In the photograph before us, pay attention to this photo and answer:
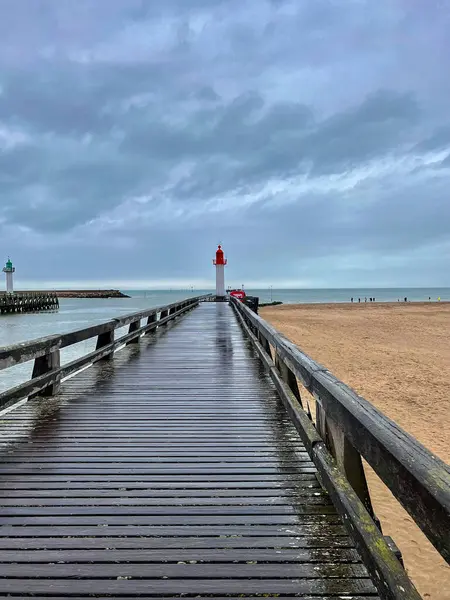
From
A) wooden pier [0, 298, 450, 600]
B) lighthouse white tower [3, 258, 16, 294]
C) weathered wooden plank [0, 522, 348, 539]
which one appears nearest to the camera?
wooden pier [0, 298, 450, 600]

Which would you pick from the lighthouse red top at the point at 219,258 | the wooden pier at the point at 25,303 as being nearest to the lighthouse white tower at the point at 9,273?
the wooden pier at the point at 25,303

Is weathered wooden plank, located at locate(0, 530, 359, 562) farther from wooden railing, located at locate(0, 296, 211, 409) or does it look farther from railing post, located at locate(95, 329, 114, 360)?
railing post, located at locate(95, 329, 114, 360)

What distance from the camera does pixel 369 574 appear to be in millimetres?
2018

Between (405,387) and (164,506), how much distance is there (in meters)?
10.3

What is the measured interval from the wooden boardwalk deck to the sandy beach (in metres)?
1.74

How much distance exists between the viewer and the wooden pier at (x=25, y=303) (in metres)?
54.4

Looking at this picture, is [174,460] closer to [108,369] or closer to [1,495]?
[1,495]

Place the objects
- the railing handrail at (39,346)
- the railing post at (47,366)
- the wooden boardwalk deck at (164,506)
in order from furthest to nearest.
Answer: the railing post at (47,366) → the railing handrail at (39,346) → the wooden boardwalk deck at (164,506)

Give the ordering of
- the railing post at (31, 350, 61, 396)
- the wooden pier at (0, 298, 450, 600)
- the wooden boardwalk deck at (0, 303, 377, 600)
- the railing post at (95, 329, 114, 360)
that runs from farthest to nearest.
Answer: the railing post at (95, 329, 114, 360)
the railing post at (31, 350, 61, 396)
the wooden boardwalk deck at (0, 303, 377, 600)
the wooden pier at (0, 298, 450, 600)

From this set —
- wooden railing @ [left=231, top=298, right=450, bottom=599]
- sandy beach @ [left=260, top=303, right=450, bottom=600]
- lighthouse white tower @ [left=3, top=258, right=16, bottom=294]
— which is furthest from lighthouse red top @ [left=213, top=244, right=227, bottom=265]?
lighthouse white tower @ [left=3, top=258, right=16, bottom=294]

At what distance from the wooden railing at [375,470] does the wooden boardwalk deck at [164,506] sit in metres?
0.20

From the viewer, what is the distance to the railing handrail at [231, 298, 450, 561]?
1368 mm

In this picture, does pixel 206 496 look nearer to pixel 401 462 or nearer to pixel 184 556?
pixel 184 556

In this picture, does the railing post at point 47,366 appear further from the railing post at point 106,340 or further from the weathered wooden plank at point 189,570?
the weathered wooden plank at point 189,570
